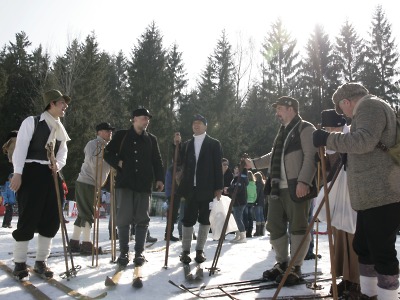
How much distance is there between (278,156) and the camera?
188 inches

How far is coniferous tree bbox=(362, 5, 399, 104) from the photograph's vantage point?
34906 mm

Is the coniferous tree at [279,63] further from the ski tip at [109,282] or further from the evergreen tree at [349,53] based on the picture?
the ski tip at [109,282]

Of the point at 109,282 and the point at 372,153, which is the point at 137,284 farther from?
the point at 372,153

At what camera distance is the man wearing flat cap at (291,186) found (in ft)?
14.4

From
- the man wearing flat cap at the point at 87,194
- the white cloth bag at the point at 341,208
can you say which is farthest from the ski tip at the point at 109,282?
the man wearing flat cap at the point at 87,194

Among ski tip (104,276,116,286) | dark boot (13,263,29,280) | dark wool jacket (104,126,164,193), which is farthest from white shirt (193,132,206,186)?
dark boot (13,263,29,280)

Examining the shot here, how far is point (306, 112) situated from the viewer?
114 feet

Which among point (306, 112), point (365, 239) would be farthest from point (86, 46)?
point (365, 239)

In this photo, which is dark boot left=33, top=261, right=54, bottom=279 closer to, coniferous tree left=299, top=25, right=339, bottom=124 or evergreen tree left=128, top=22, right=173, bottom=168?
evergreen tree left=128, top=22, right=173, bottom=168

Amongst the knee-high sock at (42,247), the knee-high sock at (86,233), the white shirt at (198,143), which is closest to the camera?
the knee-high sock at (42,247)

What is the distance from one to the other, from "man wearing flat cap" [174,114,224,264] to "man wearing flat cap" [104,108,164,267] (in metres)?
0.42

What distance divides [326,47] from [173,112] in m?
15.3

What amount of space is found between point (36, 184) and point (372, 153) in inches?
140

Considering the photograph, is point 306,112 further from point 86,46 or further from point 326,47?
point 86,46
